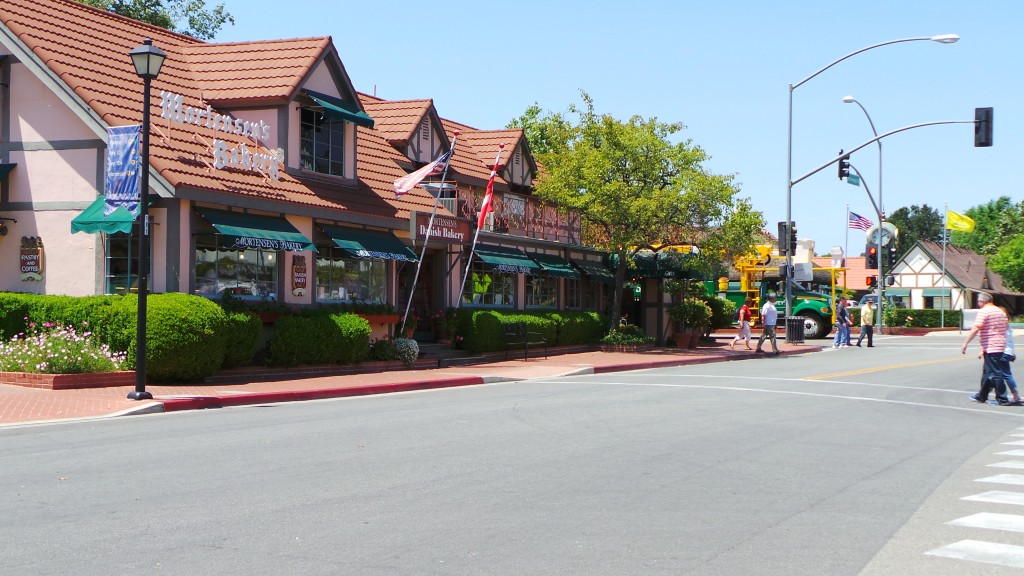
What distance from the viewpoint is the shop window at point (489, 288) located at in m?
30.0

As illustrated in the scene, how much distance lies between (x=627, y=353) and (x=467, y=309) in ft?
21.8

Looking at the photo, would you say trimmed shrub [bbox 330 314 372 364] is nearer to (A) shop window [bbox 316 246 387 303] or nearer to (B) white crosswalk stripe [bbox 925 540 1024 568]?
(A) shop window [bbox 316 246 387 303]

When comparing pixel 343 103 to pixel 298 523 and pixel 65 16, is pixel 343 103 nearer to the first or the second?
pixel 65 16

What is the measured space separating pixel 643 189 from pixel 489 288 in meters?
5.43

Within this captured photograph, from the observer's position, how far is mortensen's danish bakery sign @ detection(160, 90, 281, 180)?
20531 mm

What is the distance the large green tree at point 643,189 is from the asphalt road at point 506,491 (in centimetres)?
1501

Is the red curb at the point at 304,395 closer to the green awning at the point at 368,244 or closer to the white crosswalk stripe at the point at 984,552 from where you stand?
the green awning at the point at 368,244

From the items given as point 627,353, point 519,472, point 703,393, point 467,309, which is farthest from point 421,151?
point 519,472

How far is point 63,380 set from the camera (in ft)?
54.5

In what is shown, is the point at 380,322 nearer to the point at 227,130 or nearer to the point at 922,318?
the point at 227,130

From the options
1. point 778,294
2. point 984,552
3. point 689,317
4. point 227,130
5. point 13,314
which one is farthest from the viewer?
point 778,294

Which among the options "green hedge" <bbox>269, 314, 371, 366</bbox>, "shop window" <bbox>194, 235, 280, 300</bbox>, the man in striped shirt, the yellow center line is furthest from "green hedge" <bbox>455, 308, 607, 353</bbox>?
the man in striped shirt

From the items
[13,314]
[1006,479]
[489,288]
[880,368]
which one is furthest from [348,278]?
[1006,479]

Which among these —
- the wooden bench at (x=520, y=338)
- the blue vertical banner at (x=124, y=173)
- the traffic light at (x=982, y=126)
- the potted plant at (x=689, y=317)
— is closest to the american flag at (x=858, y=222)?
the potted plant at (x=689, y=317)
